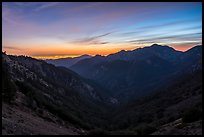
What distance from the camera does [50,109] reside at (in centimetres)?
4484

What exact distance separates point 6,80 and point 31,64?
168094 mm

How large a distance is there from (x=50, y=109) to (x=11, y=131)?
2647 cm

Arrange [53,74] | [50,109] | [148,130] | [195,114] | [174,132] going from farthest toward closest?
[53,74] → [50,109] → [148,130] → [195,114] → [174,132]

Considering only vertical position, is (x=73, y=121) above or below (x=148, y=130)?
below

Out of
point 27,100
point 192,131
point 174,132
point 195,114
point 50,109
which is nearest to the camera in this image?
point 192,131

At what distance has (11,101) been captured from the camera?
3378 cm

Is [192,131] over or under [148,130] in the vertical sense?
over

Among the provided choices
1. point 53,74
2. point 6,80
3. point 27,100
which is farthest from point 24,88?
point 53,74

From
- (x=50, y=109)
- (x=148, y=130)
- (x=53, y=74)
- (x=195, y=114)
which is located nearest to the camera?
(x=195, y=114)

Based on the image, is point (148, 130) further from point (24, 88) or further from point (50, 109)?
point (24, 88)

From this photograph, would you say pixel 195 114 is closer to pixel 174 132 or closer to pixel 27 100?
pixel 174 132

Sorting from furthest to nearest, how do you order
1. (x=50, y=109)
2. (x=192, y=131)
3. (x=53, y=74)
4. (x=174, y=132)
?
1. (x=53, y=74)
2. (x=50, y=109)
3. (x=174, y=132)
4. (x=192, y=131)

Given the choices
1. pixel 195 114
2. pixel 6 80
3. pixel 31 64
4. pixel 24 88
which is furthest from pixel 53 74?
pixel 195 114

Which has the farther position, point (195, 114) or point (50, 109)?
point (50, 109)
